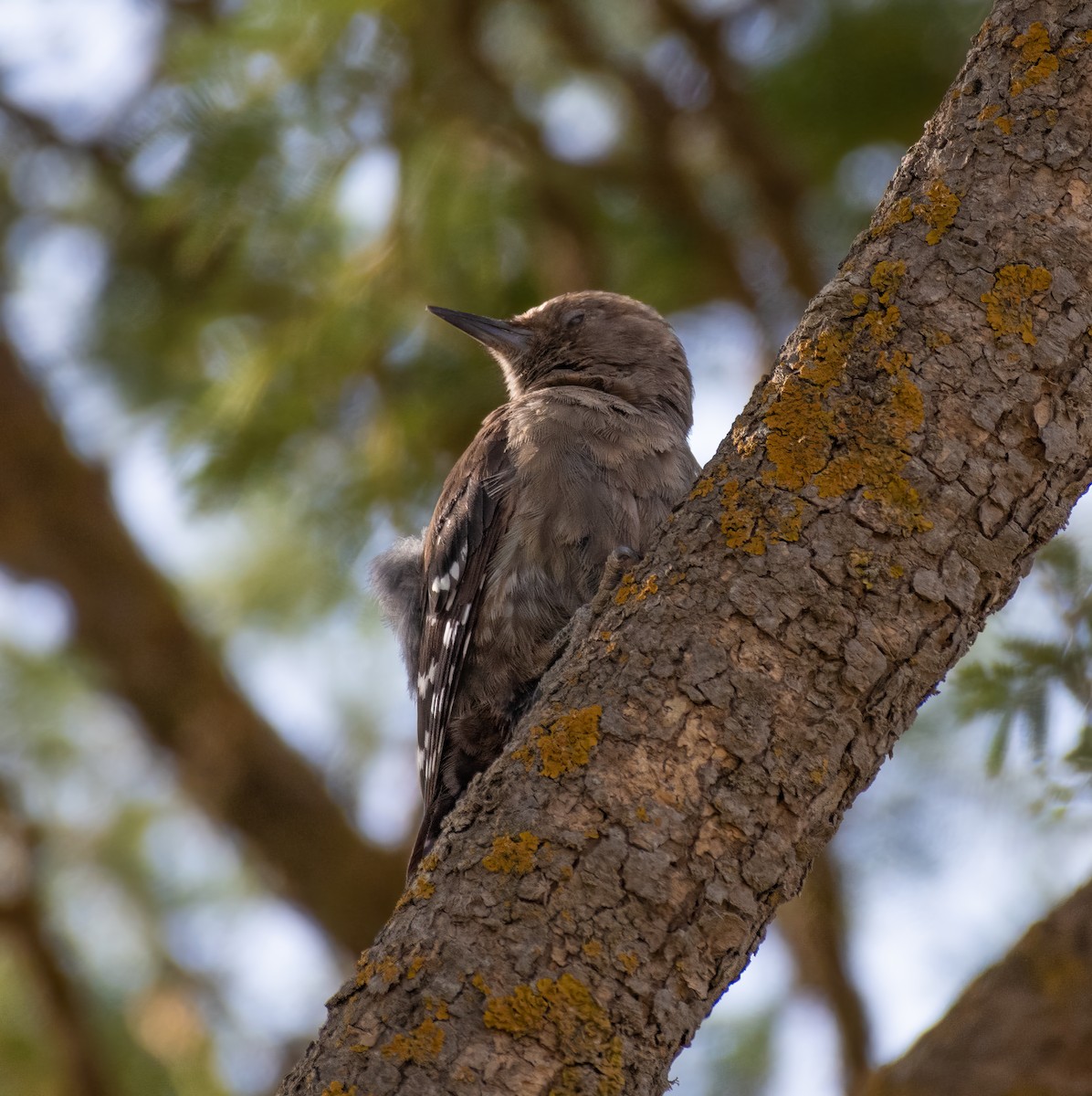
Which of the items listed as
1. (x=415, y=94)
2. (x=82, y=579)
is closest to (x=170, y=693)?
(x=82, y=579)

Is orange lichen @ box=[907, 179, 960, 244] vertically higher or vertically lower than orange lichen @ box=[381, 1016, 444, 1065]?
higher

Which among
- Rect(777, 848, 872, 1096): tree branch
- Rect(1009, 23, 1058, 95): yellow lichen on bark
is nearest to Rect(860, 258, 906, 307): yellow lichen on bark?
Rect(1009, 23, 1058, 95): yellow lichen on bark

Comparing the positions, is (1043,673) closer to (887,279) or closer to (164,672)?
(887,279)

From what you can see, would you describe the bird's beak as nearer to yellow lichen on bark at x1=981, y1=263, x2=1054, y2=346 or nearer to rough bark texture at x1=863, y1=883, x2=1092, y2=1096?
yellow lichen on bark at x1=981, y1=263, x2=1054, y2=346

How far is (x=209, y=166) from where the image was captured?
4.46 meters

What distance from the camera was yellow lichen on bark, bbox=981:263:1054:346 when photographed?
2139mm

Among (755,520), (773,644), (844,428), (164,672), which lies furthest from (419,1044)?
(164,672)

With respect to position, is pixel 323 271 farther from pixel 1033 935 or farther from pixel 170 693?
pixel 1033 935

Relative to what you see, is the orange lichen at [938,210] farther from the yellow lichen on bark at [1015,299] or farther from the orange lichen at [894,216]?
the yellow lichen on bark at [1015,299]

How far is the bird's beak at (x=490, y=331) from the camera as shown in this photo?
4.48 metres

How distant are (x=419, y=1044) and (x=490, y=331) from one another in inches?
120

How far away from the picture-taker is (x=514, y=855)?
1982 millimetres

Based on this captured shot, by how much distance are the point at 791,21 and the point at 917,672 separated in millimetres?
3590

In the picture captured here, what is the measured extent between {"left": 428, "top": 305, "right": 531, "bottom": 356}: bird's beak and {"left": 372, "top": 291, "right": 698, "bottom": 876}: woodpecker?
499 millimetres
